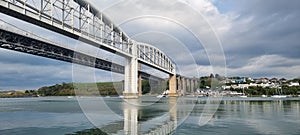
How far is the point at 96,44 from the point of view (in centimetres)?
4434

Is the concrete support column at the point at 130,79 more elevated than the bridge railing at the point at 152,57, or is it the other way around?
the bridge railing at the point at 152,57

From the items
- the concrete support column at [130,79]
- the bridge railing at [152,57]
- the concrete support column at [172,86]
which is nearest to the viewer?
the concrete support column at [130,79]

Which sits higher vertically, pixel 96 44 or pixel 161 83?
pixel 96 44

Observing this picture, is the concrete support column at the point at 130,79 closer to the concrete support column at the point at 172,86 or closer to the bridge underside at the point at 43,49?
the bridge underside at the point at 43,49

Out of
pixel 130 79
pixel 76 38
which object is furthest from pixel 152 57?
pixel 76 38

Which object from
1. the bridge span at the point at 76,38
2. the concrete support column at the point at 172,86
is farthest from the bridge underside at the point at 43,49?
the concrete support column at the point at 172,86

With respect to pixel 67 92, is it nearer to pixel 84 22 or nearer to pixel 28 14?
pixel 84 22

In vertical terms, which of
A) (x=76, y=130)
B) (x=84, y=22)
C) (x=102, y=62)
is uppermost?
(x=84, y=22)

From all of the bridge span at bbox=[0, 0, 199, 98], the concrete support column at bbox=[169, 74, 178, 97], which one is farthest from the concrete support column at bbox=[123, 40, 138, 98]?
the concrete support column at bbox=[169, 74, 178, 97]

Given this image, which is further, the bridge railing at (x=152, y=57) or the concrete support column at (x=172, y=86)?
the concrete support column at (x=172, y=86)

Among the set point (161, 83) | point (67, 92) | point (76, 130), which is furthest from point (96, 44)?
point (161, 83)

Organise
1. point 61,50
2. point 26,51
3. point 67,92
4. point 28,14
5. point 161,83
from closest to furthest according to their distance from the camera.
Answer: point 28,14 → point 26,51 → point 61,50 → point 67,92 → point 161,83

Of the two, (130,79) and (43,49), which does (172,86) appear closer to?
(130,79)

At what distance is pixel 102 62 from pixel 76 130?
136 feet
